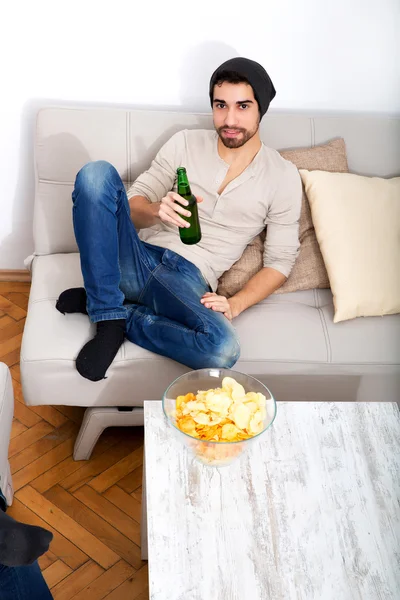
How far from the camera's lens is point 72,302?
2318mm

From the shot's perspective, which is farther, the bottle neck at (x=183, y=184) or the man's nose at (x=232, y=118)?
the man's nose at (x=232, y=118)

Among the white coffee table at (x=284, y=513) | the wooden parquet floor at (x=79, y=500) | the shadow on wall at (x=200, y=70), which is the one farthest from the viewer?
the shadow on wall at (x=200, y=70)

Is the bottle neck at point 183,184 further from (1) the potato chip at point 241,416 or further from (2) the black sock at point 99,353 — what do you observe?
(1) the potato chip at point 241,416

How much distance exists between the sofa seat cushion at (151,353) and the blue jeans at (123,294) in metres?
0.07

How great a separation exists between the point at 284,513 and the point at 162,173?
3.98 feet

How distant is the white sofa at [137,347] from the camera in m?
2.27

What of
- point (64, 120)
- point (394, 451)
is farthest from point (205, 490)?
point (64, 120)

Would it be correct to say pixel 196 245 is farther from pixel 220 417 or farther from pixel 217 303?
pixel 220 417

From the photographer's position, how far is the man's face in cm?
235

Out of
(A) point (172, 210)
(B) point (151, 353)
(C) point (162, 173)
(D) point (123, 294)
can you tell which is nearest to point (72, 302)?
(D) point (123, 294)

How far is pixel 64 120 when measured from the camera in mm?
2531

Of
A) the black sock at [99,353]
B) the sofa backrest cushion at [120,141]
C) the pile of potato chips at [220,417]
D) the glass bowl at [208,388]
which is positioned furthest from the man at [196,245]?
the pile of potato chips at [220,417]

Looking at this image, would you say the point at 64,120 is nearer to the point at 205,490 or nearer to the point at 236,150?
the point at 236,150

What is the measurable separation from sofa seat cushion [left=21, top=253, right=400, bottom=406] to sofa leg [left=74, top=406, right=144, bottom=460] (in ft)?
0.14
